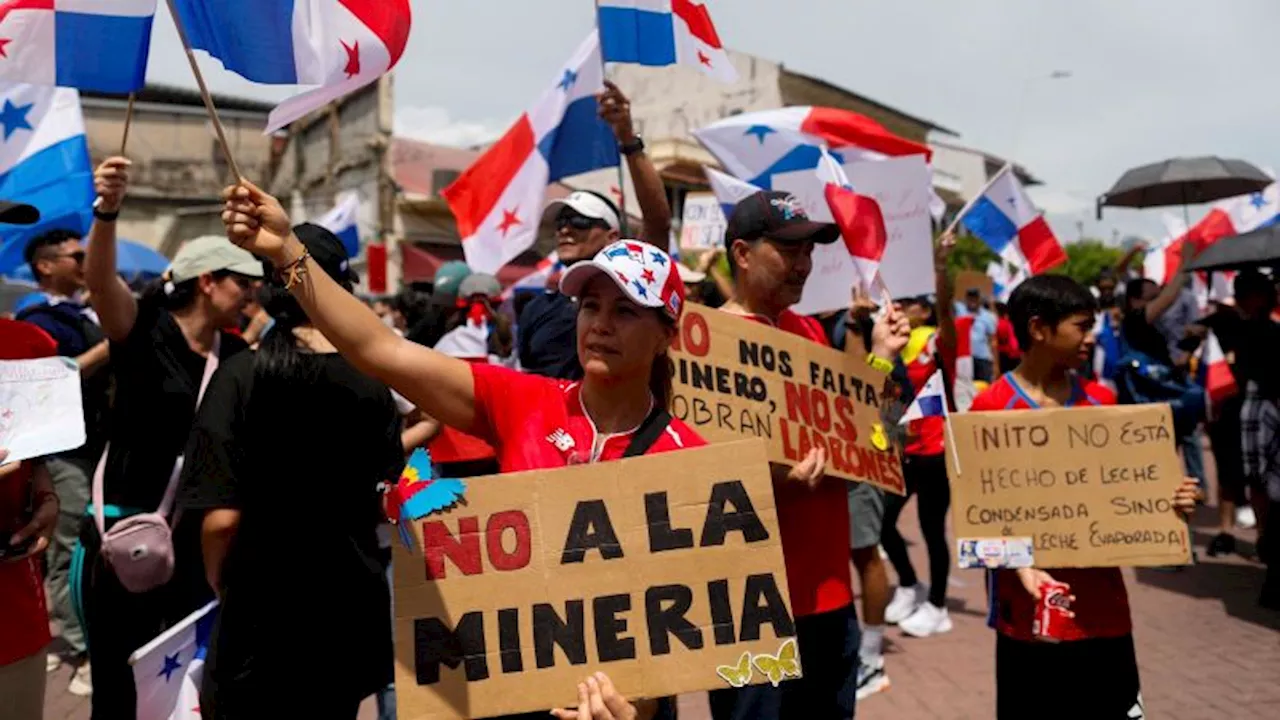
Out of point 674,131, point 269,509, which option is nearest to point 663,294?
point 269,509

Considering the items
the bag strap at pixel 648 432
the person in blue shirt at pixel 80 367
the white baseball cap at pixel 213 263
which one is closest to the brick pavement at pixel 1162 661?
the person in blue shirt at pixel 80 367

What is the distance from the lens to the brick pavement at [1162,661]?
5.50 meters

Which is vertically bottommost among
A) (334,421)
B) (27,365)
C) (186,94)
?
(334,421)

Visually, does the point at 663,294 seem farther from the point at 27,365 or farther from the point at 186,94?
the point at 186,94

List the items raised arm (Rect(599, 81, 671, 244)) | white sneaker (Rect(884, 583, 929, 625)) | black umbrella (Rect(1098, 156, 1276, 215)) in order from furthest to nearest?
1. black umbrella (Rect(1098, 156, 1276, 215))
2. white sneaker (Rect(884, 583, 929, 625))
3. raised arm (Rect(599, 81, 671, 244))

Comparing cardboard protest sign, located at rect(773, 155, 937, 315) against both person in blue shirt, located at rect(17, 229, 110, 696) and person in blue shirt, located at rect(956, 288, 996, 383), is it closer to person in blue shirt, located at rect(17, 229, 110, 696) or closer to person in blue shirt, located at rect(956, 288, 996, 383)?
person in blue shirt, located at rect(17, 229, 110, 696)

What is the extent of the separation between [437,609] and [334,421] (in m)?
0.93

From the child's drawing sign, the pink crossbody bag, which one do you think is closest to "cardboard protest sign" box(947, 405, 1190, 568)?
the pink crossbody bag

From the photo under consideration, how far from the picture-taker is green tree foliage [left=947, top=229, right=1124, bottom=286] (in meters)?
43.2

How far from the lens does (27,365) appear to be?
9.40 ft

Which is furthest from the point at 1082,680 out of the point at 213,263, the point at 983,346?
the point at 983,346

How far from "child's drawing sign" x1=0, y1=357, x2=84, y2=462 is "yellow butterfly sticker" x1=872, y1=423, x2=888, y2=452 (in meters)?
2.43

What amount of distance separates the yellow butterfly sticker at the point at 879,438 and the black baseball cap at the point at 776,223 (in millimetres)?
691

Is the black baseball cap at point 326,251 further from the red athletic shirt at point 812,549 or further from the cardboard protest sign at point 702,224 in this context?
the cardboard protest sign at point 702,224
